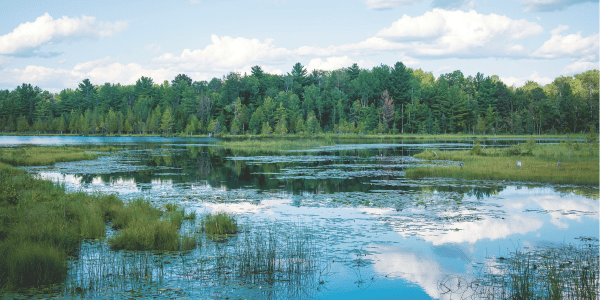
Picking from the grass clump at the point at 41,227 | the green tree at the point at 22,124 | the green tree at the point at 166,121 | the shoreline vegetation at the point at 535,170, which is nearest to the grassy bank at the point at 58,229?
the grass clump at the point at 41,227

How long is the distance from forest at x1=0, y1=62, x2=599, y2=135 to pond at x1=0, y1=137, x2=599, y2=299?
317ft

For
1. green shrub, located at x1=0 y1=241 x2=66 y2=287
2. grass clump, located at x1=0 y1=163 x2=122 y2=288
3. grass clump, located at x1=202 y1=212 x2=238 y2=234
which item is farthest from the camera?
grass clump, located at x1=202 y1=212 x2=238 y2=234

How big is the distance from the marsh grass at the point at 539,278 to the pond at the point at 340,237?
377mm

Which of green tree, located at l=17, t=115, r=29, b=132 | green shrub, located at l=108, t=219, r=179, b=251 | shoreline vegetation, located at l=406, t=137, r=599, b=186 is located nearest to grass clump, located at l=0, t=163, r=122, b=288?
green shrub, located at l=108, t=219, r=179, b=251

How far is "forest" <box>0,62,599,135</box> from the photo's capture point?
12150 centimetres

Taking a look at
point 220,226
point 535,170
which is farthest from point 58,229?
point 535,170

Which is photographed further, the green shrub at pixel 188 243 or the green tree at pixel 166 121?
the green tree at pixel 166 121

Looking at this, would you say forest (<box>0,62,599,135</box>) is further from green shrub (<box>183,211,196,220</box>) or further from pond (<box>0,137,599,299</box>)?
green shrub (<box>183,211,196,220</box>)

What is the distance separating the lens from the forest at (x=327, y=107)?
122 meters

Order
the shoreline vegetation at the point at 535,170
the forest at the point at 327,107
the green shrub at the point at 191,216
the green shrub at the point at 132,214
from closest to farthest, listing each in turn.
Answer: the green shrub at the point at 132,214 < the green shrub at the point at 191,216 < the shoreline vegetation at the point at 535,170 < the forest at the point at 327,107

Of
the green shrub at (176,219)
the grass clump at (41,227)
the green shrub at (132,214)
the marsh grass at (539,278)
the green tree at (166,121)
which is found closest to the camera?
the marsh grass at (539,278)

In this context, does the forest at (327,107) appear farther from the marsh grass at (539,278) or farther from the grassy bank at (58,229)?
the marsh grass at (539,278)

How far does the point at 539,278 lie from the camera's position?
10648 millimetres

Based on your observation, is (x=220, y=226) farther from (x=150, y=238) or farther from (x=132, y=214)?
(x=132, y=214)
